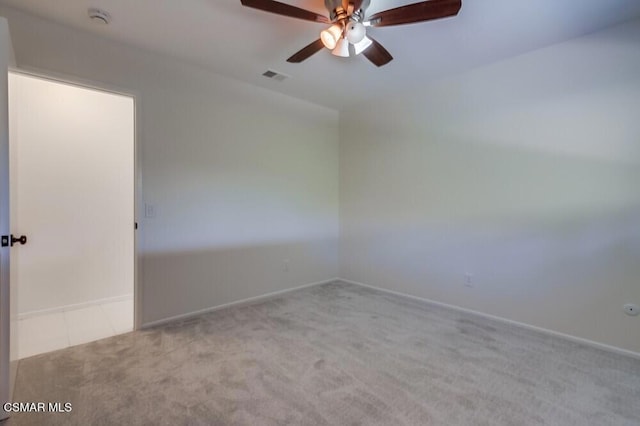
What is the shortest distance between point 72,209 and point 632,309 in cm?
531

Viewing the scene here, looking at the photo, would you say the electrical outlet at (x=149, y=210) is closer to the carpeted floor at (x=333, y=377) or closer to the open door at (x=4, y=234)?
the carpeted floor at (x=333, y=377)

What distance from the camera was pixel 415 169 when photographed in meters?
3.68

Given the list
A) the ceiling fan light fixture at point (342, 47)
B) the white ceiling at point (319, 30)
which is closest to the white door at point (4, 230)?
the white ceiling at point (319, 30)

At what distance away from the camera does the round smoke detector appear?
86.2 inches

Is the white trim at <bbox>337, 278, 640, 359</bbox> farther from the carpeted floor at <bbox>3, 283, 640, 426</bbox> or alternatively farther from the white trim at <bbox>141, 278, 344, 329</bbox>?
the white trim at <bbox>141, 278, 344, 329</bbox>

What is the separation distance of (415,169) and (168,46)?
2794mm

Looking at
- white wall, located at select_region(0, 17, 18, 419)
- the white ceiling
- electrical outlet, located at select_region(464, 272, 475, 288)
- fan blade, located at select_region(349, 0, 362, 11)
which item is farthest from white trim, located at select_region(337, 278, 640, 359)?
white wall, located at select_region(0, 17, 18, 419)

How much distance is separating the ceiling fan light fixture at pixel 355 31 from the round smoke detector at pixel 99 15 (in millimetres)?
1765

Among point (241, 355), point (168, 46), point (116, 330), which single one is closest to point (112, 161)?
point (168, 46)

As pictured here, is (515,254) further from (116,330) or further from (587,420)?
(116,330)

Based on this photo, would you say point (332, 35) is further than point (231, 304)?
No

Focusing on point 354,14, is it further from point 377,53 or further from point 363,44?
point 377,53

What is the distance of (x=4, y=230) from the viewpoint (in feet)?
5.30

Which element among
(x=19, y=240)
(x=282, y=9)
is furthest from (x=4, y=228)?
(x=282, y=9)
